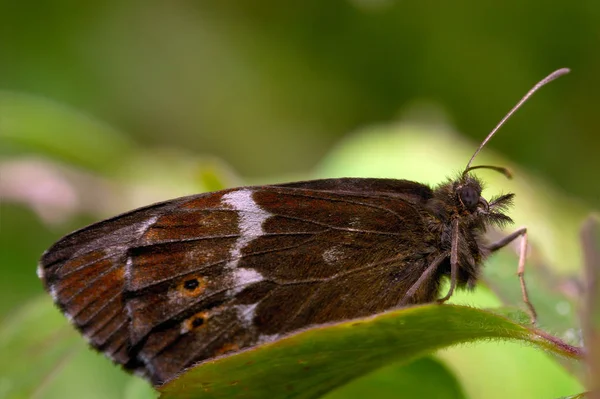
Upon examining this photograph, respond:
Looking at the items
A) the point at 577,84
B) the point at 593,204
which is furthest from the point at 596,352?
the point at 577,84

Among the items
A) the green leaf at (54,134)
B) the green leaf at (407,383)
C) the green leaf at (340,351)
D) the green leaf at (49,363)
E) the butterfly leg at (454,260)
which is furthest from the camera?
the green leaf at (54,134)

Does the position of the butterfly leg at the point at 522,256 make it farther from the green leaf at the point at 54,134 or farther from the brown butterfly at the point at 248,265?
the green leaf at the point at 54,134

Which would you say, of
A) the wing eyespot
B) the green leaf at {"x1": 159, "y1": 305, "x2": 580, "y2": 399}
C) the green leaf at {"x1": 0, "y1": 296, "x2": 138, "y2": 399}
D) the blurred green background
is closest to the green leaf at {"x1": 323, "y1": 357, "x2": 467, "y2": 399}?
the blurred green background

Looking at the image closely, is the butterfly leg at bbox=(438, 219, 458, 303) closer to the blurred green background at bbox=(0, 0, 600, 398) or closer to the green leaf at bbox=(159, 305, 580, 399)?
the blurred green background at bbox=(0, 0, 600, 398)

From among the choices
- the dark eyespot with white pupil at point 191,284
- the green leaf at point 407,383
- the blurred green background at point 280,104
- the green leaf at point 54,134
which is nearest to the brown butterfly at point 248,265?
the dark eyespot with white pupil at point 191,284

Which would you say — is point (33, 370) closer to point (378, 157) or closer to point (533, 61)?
point (378, 157)
